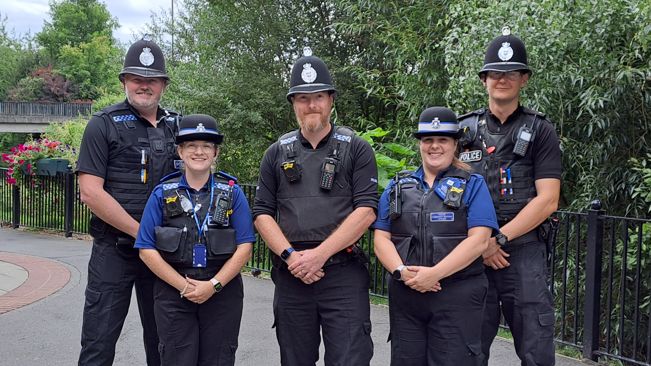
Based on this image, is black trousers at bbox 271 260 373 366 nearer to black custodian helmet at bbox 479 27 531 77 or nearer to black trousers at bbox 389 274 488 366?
black trousers at bbox 389 274 488 366

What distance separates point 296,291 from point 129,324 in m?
3.28

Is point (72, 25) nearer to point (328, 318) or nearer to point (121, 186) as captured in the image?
point (121, 186)

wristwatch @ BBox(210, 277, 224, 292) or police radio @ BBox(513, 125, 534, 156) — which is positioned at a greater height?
police radio @ BBox(513, 125, 534, 156)

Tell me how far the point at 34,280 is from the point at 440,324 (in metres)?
6.43

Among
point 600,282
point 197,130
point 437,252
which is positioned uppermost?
point 197,130

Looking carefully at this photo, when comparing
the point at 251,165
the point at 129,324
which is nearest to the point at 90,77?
the point at 251,165

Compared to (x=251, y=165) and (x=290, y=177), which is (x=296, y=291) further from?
(x=251, y=165)

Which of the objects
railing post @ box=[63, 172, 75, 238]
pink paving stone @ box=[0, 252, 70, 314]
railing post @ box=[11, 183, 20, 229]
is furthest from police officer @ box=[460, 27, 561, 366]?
railing post @ box=[11, 183, 20, 229]

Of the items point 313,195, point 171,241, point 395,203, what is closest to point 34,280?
point 171,241

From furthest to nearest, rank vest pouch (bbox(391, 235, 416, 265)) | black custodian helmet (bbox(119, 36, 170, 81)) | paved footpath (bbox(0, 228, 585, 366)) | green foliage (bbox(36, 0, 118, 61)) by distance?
green foliage (bbox(36, 0, 118, 61)) → paved footpath (bbox(0, 228, 585, 366)) → black custodian helmet (bbox(119, 36, 170, 81)) → vest pouch (bbox(391, 235, 416, 265))

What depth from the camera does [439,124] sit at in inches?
139

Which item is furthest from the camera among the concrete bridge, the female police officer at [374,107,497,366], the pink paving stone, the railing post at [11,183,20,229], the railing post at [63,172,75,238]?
the concrete bridge

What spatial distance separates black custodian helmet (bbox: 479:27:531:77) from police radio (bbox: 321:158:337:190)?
1086mm

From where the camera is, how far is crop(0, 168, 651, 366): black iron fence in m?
5.43
